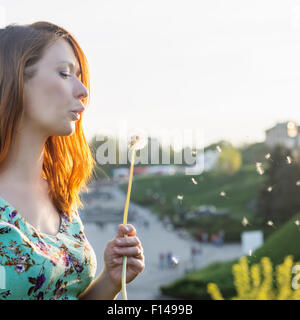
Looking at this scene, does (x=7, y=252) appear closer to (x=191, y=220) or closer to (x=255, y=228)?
(x=255, y=228)

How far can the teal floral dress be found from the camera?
5.02 feet

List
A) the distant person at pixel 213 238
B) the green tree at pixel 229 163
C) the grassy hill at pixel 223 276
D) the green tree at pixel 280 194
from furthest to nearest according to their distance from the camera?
the green tree at pixel 229 163 → the distant person at pixel 213 238 → the green tree at pixel 280 194 → the grassy hill at pixel 223 276

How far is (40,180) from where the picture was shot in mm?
1863

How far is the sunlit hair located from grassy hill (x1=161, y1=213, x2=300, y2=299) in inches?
547

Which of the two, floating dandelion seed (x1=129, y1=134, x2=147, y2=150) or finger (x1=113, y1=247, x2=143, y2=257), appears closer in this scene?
floating dandelion seed (x1=129, y1=134, x2=147, y2=150)

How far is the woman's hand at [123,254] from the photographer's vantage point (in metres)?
1.62

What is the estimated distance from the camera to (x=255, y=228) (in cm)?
2808

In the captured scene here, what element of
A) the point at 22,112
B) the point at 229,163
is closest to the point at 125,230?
the point at 22,112

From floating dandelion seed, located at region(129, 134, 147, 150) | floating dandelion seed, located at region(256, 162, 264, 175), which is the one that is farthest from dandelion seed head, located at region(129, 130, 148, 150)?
floating dandelion seed, located at region(256, 162, 264, 175)

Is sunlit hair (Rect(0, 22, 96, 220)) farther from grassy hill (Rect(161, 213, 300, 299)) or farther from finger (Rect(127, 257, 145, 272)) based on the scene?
grassy hill (Rect(161, 213, 300, 299))

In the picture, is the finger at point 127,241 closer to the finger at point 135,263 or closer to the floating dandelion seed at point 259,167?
the finger at point 135,263

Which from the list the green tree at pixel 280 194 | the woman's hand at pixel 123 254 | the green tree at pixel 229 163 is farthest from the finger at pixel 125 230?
the green tree at pixel 229 163
